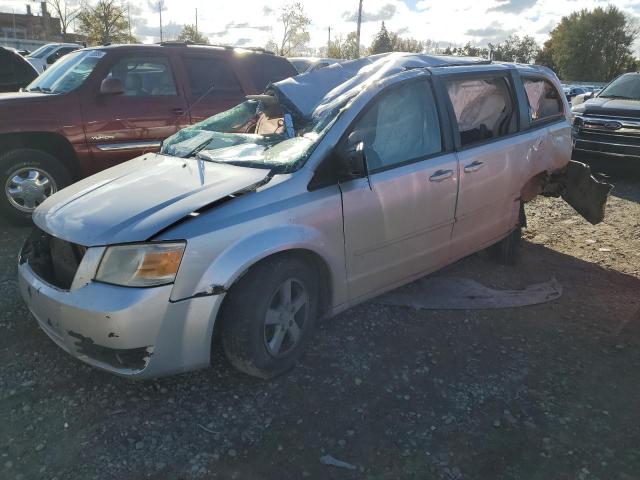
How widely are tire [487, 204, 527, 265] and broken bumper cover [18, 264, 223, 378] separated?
305cm

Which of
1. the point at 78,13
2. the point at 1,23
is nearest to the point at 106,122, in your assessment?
the point at 78,13

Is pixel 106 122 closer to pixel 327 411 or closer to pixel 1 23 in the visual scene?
pixel 327 411

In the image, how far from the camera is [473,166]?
12.9 feet

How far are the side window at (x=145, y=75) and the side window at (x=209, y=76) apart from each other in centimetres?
25

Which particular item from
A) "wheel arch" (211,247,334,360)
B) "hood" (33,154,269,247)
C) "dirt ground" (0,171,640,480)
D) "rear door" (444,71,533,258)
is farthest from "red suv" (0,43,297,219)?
"wheel arch" (211,247,334,360)

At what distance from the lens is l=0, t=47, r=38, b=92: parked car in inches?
304

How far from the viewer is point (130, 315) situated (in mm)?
2512

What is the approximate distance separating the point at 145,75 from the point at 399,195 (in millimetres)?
3856

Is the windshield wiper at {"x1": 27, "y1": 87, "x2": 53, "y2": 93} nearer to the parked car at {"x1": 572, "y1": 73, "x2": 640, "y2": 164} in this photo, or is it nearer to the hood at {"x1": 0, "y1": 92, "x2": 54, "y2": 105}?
the hood at {"x1": 0, "y1": 92, "x2": 54, "y2": 105}

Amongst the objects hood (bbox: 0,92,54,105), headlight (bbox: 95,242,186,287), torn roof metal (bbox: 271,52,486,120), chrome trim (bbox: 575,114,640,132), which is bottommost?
chrome trim (bbox: 575,114,640,132)

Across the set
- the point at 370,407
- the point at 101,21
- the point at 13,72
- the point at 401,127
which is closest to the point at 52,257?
the point at 370,407

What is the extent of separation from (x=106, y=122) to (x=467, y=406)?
14.9 ft

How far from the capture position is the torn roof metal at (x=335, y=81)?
11.7 feet

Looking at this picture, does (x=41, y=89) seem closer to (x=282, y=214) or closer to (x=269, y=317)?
(x=282, y=214)
